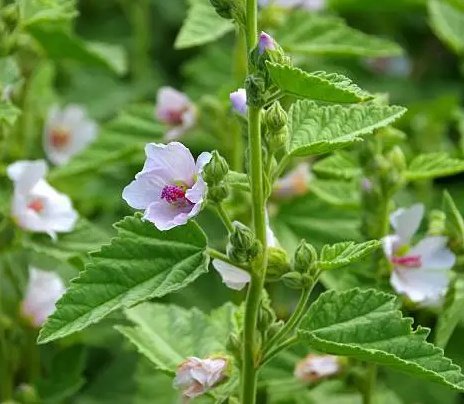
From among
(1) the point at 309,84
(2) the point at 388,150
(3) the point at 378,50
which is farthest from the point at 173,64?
(1) the point at 309,84

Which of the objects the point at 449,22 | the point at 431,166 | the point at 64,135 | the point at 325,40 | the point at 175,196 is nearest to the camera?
the point at 175,196

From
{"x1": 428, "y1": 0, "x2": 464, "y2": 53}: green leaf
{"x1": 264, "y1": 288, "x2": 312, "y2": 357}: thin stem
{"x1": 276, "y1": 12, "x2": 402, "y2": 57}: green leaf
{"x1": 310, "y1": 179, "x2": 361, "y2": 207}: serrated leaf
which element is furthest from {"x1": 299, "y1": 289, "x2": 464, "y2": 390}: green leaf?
{"x1": 428, "y1": 0, "x2": 464, "y2": 53}: green leaf

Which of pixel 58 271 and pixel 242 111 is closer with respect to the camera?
pixel 242 111

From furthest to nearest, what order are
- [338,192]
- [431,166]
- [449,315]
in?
[338,192]
[431,166]
[449,315]

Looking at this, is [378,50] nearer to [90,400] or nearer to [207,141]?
[207,141]

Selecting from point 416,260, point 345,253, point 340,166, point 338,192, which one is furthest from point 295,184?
point 345,253

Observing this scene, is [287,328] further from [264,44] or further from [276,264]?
[264,44]

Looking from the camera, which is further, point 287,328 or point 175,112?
point 175,112
